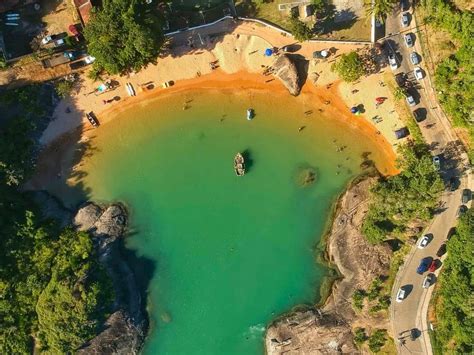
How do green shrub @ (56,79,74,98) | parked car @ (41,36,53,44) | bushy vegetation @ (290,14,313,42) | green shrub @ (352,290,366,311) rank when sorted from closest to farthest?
1. bushy vegetation @ (290,14,313,42)
2. parked car @ (41,36,53,44)
3. green shrub @ (56,79,74,98)
4. green shrub @ (352,290,366,311)

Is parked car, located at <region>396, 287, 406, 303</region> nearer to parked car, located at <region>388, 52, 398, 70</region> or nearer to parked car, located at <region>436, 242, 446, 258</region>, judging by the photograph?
parked car, located at <region>436, 242, 446, 258</region>

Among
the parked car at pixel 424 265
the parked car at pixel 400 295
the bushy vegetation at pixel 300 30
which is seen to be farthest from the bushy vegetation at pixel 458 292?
the bushy vegetation at pixel 300 30

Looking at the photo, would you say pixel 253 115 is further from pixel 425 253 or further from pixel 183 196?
pixel 425 253

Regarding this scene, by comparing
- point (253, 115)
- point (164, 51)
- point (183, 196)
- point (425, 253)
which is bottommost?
point (425, 253)

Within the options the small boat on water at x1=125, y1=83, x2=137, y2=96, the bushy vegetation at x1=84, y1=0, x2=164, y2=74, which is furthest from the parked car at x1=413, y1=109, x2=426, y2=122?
the small boat on water at x1=125, y1=83, x2=137, y2=96

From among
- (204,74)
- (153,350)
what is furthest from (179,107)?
(153,350)
